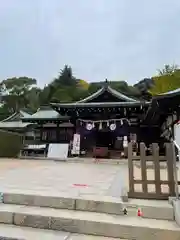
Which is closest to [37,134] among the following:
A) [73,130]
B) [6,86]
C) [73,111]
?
[73,130]

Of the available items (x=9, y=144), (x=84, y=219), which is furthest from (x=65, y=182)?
(x=9, y=144)

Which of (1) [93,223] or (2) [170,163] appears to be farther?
(2) [170,163]

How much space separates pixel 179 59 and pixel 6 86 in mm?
34334

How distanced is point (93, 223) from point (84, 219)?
13 cm

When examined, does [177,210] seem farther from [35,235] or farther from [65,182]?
[65,182]

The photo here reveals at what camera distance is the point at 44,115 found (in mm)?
18094

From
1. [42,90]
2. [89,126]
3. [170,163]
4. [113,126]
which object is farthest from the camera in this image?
[42,90]

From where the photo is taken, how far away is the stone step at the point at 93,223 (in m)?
2.64

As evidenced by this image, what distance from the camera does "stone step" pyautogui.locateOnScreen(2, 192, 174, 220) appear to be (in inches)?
118

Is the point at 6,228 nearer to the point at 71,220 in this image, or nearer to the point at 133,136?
the point at 71,220

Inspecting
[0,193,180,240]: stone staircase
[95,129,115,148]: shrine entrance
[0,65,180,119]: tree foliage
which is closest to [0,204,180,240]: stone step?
[0,193,180,240]: stone staircase

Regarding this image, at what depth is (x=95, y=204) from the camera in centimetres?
322

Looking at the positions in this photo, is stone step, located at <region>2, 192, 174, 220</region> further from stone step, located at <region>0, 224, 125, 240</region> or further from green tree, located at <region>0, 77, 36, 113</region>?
green tree, located at <region>0, 77, 36, 113</region>

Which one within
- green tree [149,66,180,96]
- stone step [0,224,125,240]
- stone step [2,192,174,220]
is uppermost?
green tree [149,66,180,96]
